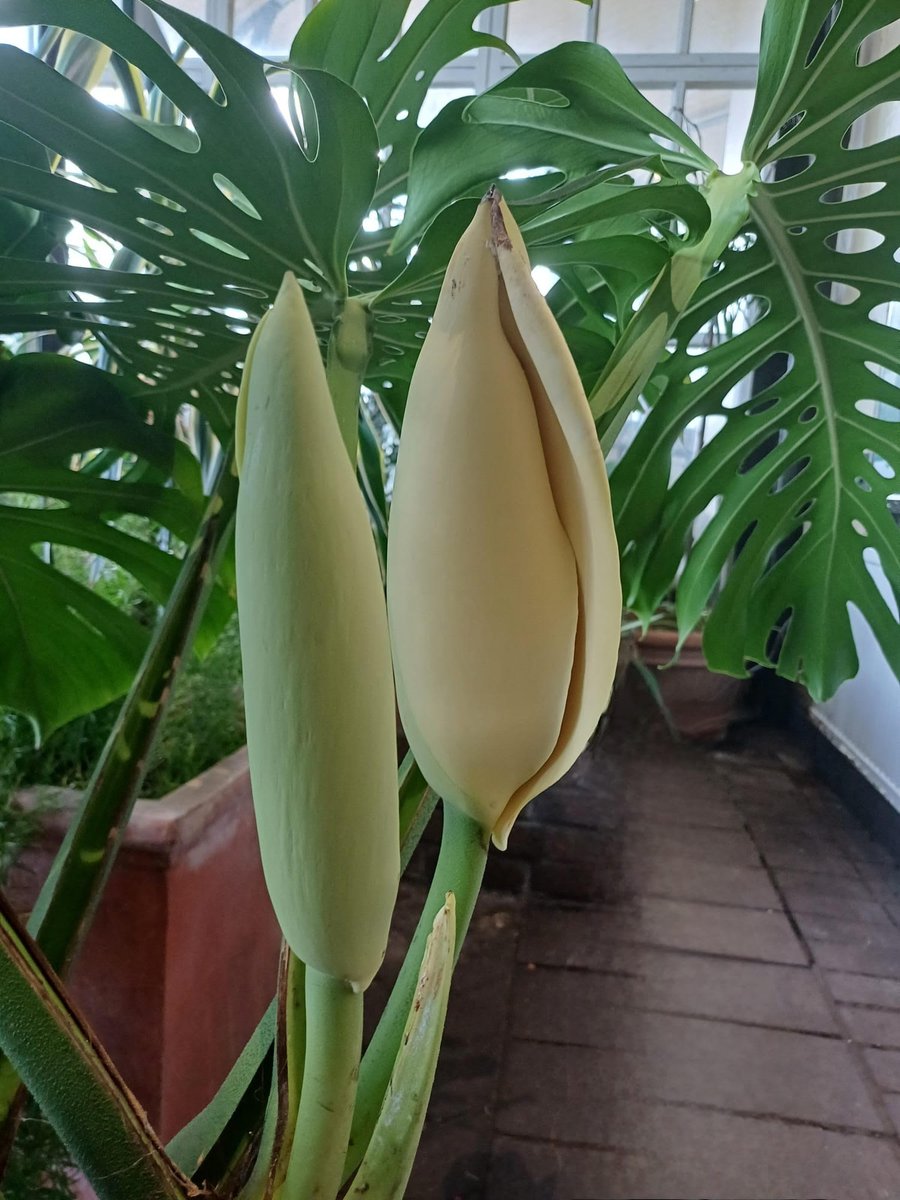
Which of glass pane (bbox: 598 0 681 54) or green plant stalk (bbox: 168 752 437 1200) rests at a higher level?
glass pane (bbox: 598 0 681 54)

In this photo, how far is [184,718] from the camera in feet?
2.58

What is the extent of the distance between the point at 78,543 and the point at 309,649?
0.48 metres

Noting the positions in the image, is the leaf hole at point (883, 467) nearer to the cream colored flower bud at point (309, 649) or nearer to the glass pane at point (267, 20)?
the cream colored flower bud at point (309, 649)

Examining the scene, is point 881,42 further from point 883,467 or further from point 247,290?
point 247,290

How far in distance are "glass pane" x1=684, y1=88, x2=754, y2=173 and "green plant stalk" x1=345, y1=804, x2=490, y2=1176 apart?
1.88 meters

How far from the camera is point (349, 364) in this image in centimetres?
29

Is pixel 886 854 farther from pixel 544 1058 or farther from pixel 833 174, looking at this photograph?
pixel 833 174

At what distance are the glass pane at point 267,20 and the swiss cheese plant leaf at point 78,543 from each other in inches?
57.9

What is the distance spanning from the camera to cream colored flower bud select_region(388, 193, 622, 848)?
191mm

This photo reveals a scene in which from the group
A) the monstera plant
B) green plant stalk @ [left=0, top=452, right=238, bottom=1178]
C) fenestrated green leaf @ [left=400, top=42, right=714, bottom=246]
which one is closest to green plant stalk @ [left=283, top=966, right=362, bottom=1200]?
the monstera plant

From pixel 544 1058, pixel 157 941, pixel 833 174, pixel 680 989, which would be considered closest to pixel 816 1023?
pixel 680 989

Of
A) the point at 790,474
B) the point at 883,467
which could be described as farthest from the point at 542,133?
the point at 790,474

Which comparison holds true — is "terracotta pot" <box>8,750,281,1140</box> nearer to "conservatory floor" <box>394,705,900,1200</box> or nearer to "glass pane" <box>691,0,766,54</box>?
"conservatory floor" <box>394,705,900,1200</box>

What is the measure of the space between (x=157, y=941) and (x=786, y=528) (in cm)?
58
